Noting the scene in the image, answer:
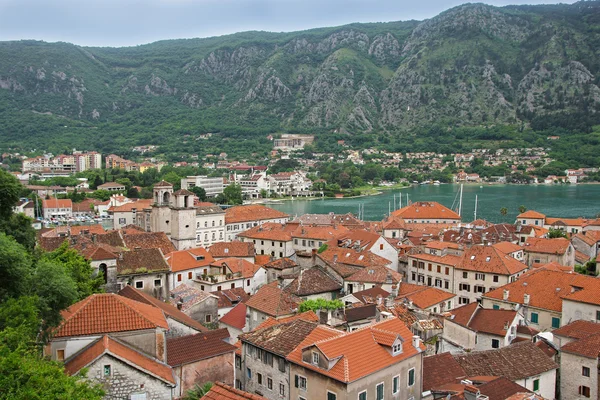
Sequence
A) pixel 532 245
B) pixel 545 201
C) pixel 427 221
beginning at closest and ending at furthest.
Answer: pixel 532 245
pixel 427 221
pixel 545 201

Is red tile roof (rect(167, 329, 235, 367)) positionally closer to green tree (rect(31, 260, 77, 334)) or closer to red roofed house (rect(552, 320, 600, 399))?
green tree (rect(31, 260, 77, 334))

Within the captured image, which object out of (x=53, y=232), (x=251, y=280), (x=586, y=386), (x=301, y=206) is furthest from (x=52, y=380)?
(x=301, y=206)

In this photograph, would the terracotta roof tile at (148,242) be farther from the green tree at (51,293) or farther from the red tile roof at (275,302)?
the green tree at (51,293)

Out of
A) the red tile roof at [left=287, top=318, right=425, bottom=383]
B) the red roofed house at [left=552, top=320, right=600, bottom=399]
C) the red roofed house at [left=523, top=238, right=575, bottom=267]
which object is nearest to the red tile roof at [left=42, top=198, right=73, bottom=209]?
the red roofed house at [left=523, top=238, right=575, bottom=267]

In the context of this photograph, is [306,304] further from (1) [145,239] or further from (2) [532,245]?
(2) [532,245]

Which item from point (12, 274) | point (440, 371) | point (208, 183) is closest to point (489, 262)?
point (440, 371)

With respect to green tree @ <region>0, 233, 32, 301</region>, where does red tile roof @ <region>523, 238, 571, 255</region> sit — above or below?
below
